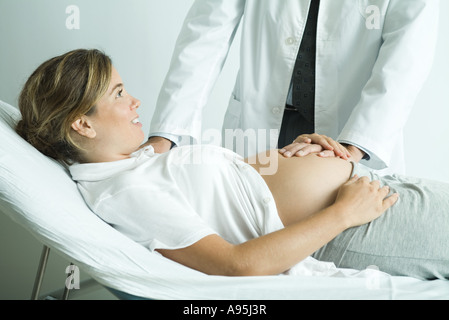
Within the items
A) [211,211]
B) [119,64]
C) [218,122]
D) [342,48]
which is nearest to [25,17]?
[119,64]

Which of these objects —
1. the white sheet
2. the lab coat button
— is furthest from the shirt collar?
the lab coat button

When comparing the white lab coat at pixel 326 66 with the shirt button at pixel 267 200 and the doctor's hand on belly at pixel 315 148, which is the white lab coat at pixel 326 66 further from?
the shirt button at pixel 267 200

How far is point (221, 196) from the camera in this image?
4.27 feet

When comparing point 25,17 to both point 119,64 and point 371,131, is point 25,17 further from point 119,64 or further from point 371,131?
point 371,131

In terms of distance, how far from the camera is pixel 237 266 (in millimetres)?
1104

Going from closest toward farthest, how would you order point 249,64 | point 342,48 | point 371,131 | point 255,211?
1. point 255,211
2. point 371,131
3. point 342,48
4. point 249,64

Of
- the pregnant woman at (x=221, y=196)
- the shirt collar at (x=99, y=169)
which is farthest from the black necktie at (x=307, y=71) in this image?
the shirt collar at (x=99, y=169)

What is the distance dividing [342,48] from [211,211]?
0.83m

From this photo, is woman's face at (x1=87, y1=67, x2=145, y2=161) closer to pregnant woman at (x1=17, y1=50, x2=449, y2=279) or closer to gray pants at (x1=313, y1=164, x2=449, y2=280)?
pregnant woman at (x1=17, y1=50, x2=449, y2=279)

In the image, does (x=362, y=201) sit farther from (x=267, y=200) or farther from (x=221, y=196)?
(x=221, y=196)

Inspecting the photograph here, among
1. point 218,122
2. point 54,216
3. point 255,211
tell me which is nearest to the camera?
point 54,216

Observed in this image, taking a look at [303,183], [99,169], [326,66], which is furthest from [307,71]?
[99,169]

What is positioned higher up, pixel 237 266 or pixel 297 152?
pixel 297 152

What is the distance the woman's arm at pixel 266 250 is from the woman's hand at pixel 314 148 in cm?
28
